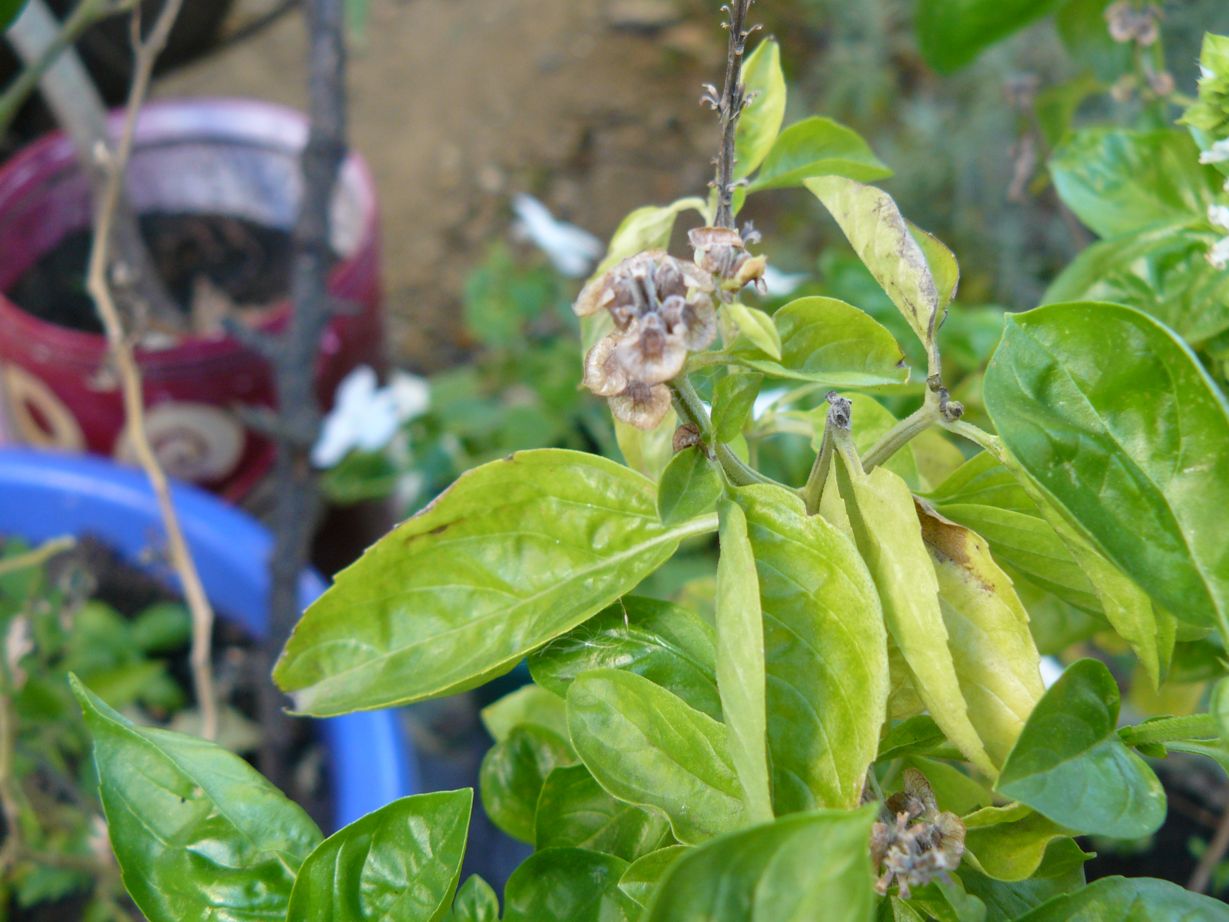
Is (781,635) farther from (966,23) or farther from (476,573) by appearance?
(966,23)

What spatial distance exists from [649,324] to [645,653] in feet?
0.43

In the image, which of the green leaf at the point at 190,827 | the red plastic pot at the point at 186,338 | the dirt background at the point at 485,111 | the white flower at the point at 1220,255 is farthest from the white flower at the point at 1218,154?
the dirt background at the point at 485,111

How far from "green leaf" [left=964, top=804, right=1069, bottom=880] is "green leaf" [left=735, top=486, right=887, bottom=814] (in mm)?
56

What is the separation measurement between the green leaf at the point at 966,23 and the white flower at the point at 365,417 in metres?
0.58

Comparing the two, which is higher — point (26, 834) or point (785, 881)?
point (785, 881)

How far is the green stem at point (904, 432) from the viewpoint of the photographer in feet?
1.06

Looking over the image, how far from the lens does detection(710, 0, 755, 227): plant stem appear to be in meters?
0.35

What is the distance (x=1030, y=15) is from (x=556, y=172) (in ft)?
4.09

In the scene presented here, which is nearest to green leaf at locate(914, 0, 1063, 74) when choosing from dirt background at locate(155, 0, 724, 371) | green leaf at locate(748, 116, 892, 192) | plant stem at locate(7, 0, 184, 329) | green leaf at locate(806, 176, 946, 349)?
green leaf at locate(748, 116, 892, 192)

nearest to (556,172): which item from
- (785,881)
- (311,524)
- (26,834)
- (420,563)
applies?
(311,524)

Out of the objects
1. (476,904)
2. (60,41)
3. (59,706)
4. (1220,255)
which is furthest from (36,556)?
(1220,255)

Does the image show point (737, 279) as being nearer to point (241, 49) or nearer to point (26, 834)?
point (26, 834)

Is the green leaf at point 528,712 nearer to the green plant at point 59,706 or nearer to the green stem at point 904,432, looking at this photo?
the green stem at point 904,432

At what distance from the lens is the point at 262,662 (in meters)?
0.87
